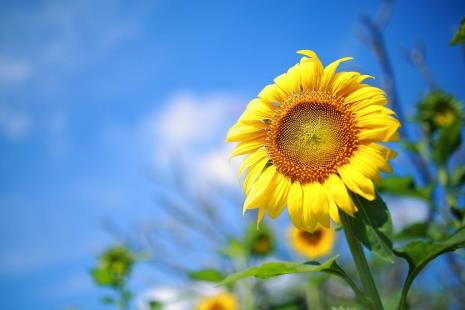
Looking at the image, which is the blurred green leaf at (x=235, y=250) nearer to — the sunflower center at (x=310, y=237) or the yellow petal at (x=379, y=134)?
the sunflower center at (x=310, y=237)

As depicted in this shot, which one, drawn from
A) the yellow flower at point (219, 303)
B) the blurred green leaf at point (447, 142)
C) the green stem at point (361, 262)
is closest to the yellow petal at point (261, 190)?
the green stem at point (361, 262)

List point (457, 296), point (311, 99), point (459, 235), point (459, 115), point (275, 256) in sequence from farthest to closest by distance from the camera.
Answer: point (457, 296)
point (275, 256)
point (459, 115)
point (311, 99)
point (459, 235)

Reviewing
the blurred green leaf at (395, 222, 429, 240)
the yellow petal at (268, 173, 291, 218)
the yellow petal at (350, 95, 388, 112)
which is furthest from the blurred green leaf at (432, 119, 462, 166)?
the yellow petal at (268, 173, 291, 218)

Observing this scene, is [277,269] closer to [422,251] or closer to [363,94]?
[422,251]

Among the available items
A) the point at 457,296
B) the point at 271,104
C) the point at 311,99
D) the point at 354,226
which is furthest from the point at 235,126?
the point at 457,296

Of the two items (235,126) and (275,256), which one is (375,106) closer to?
(235,126)

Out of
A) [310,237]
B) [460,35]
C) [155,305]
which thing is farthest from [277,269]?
[310,237]

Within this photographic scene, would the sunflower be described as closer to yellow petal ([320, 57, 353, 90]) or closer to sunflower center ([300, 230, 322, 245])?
yellow petal ([320, 57, 353, 90])
